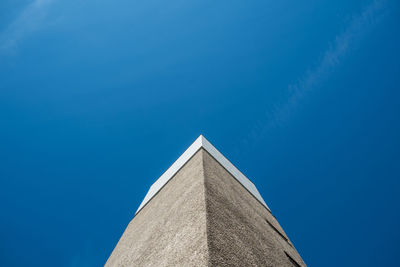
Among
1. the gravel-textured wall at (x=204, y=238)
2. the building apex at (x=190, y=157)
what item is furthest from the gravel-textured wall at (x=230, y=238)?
the building apex at (x=190, y=157)

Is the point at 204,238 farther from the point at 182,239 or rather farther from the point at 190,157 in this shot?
the point at 190,157

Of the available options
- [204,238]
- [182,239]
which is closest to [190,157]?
[182,239]

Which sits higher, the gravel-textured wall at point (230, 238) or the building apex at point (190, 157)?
the building apex at point (190, 157)

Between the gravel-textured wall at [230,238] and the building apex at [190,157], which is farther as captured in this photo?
the building apex at [190,157]

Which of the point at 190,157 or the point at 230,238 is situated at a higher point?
the point at 190,157

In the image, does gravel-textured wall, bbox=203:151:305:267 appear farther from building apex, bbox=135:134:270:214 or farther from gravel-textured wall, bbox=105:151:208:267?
building apex, bbox=135:134:270:214

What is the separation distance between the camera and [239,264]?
2088 mm

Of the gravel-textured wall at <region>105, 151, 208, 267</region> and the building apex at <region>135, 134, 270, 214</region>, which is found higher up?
the building apex at <region>135, 134, 270, 214</region>

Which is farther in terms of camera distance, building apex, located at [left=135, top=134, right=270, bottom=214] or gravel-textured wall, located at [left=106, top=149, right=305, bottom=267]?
building apex, located at [left=135, top=134, right=270, bottom=214]

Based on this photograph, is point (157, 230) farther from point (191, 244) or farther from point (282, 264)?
point (282, 264)

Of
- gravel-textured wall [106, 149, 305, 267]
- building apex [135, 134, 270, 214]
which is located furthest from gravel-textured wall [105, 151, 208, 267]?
building apex [135, 134, 270, 214]

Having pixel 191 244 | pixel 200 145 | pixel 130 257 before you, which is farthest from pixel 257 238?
pixel 200 145

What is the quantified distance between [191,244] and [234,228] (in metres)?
0.78

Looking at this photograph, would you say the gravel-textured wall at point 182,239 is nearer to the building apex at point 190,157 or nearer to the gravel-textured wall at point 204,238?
the gravel-textured wall at point 204,238
